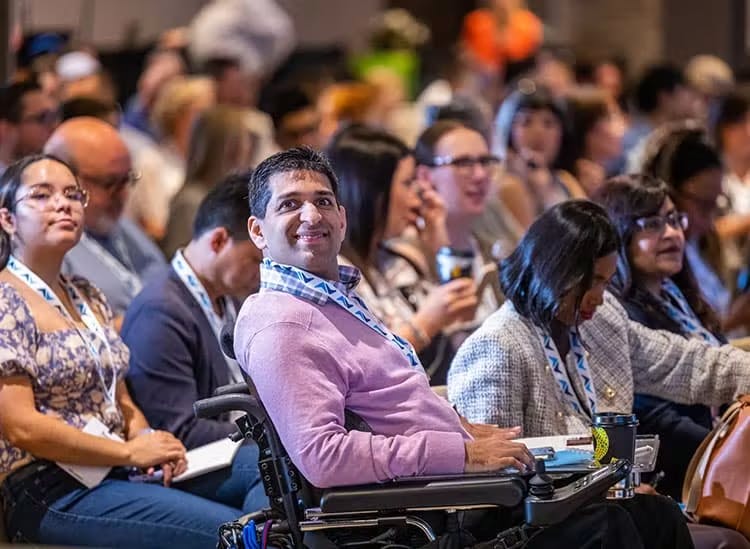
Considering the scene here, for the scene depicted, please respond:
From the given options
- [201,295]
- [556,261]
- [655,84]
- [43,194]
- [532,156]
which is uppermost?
[655,84]

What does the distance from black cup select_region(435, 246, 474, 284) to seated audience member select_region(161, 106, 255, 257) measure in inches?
59.7

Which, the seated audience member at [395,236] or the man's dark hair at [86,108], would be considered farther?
the man's dark hair at [86,108]

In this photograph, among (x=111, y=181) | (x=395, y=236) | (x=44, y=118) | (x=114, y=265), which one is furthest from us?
(x=44, y=118)

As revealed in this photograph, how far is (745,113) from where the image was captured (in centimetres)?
830

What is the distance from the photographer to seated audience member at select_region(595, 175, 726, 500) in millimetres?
4258

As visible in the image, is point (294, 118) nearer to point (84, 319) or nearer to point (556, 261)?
point (84, 319)

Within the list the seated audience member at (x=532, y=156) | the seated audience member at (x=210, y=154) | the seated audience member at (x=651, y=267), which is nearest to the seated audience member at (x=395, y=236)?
the seated audience member at (x=651, y=267)

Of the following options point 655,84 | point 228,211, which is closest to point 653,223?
point 228,211

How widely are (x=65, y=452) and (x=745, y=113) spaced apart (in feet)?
18.2

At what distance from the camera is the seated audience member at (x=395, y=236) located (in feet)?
15.1

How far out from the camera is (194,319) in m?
4.13

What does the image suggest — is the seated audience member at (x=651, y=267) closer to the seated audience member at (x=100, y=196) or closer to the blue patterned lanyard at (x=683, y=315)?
the blue patterned lanyard at (x=683, y=315)

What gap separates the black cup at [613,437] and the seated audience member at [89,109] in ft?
11.0

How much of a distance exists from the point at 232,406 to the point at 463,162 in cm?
244
